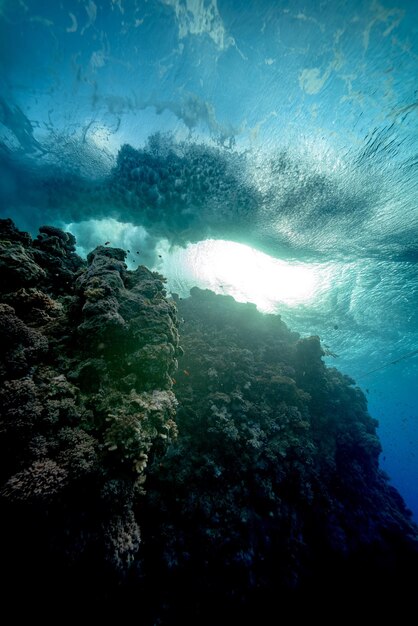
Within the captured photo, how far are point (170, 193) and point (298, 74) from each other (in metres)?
6.83

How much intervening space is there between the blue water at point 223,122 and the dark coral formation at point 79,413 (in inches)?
254

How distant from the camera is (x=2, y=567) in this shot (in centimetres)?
313

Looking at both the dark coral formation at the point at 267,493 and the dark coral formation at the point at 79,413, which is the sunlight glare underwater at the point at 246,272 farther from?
the dark coral formation at the point at 79,413

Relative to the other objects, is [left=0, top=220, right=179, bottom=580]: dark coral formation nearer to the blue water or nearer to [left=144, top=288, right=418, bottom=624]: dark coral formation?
[left=144, top=288, right=418, bottom=624]: dark coral formation

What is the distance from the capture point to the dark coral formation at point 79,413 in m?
3.37

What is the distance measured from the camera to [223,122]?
898cm

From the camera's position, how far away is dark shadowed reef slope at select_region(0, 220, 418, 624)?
369 centimetres

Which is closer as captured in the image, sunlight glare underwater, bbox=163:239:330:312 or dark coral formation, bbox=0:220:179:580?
dark coral formation, bbox=0:220:179:580

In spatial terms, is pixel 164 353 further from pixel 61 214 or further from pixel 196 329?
pixel 61 214

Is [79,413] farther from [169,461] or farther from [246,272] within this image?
[246,272]

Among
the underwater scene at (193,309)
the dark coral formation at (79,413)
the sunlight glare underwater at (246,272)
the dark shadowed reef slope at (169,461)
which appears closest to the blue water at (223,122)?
the underwater scene at (193,309)

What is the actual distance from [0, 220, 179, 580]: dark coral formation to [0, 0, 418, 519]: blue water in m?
6.44

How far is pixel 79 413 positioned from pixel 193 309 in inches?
434

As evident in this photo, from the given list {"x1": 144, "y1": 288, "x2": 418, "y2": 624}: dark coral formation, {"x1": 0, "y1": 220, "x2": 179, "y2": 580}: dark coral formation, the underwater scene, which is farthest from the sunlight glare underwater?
{"x1": 0, "y1": 220, "x2": 179, "y2": 580}: dark coral formation
